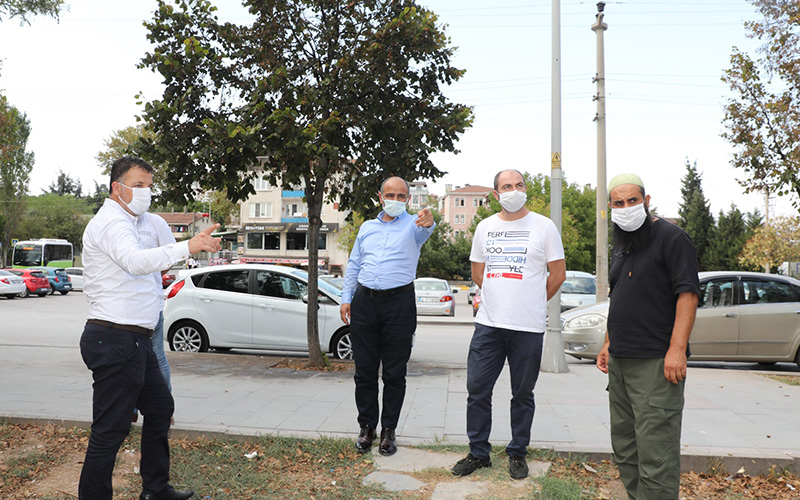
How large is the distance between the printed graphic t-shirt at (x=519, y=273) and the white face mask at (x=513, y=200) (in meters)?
0.10

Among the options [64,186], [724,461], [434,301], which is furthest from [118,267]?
[64,186]

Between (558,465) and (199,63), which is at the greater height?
(199,63)

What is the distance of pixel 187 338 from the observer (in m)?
10.3

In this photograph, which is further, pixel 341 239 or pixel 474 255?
pixel 341 239

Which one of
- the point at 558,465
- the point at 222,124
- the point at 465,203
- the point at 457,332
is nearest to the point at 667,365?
the point at 558,465

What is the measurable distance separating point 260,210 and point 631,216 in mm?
54904

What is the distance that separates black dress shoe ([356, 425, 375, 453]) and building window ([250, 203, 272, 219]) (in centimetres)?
5273

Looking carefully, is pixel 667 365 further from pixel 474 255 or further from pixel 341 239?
pixel 341 239

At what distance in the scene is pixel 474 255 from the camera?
466 centimetres

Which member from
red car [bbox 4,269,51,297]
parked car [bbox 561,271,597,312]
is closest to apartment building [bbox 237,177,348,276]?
red car [bbox 4,269,51,297]

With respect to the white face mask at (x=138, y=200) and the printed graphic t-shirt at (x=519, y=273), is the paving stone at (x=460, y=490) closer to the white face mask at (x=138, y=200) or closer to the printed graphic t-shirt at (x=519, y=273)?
the printed graphic t-shirt at (x=519, y=273)

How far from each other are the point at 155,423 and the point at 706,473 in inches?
152

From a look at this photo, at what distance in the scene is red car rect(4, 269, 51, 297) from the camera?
29.6 metres

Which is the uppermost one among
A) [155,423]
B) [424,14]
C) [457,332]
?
[424,14]
